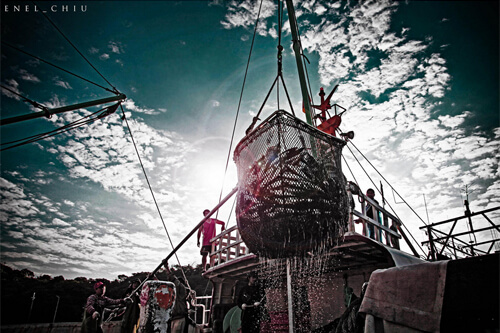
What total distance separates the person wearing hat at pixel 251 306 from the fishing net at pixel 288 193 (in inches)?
207

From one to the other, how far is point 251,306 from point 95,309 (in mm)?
3925

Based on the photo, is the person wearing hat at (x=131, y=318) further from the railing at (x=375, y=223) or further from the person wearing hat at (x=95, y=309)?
the railing at (x=375, y=223)

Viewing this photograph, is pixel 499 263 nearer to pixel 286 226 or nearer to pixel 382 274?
pixel 382 274

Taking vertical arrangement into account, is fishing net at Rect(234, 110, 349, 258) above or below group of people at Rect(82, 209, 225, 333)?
above

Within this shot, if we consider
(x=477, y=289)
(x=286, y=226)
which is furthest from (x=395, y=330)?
(x=286, y=226)

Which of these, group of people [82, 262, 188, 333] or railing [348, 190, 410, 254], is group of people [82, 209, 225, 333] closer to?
group of people [82, 262, 188, 333]

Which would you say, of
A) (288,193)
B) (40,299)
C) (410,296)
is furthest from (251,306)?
(40,299)

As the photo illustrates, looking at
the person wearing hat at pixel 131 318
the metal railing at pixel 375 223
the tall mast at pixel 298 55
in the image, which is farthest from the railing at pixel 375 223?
the person wearing hat at pixel 131 318

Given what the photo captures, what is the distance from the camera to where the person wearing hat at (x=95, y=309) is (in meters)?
5.19

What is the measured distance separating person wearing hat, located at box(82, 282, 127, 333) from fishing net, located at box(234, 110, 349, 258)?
4473mm

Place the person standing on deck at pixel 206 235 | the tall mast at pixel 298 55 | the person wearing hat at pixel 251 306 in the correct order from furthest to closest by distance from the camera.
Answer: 1. the person standing on deck at pixel 206 235
2. the person wearing hat at pixel 251 306
3. the tall mast at pixel 298 55

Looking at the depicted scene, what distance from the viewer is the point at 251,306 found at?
21.2 ft

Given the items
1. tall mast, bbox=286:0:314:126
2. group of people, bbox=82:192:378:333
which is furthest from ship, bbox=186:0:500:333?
group of people, bbox=82:192:378:333

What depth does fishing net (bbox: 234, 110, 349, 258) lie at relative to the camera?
1935 millimetres
